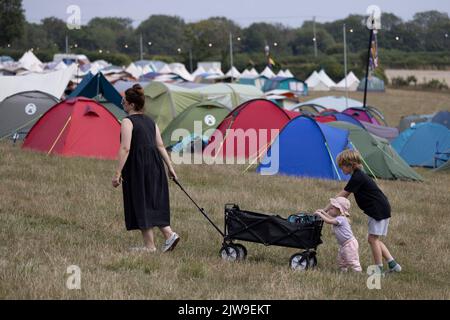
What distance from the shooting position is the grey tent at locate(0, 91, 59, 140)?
18797 millimetres

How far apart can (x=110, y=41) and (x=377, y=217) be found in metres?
109

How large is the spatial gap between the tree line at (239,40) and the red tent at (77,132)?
29.1m

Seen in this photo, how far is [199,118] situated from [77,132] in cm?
428

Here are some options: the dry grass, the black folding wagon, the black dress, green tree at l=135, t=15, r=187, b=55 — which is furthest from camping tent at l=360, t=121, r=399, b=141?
green tree at l=135, t=15, r=187, b=55

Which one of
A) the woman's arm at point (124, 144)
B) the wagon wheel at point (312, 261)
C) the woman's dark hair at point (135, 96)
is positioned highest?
the woman's dark hair at point (135, 96)

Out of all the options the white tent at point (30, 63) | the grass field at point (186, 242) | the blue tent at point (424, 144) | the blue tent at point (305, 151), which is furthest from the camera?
the white tent at point (30, 63)

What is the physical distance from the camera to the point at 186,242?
27.3 ft

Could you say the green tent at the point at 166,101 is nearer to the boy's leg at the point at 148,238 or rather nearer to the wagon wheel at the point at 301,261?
the boy's leg at the point at 148,238

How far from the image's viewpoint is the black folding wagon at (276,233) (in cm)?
726

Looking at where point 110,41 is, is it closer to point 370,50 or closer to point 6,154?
point 370,50

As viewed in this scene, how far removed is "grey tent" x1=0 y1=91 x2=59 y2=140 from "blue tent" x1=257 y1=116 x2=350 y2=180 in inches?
271

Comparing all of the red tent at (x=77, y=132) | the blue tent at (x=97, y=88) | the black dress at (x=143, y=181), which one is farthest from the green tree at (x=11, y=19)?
the black dress at (x=143, y=181)

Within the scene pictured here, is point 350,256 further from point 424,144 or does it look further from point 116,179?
point 424,144

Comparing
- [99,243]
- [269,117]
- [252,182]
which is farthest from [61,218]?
[269,117]
